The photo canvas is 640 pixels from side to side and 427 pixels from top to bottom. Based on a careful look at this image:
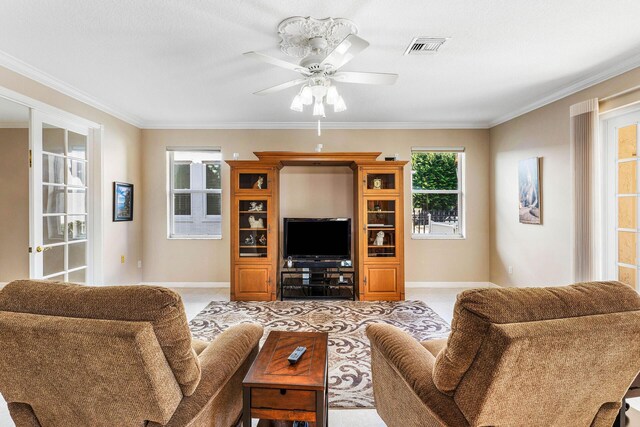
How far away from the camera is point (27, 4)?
2139 millimetres

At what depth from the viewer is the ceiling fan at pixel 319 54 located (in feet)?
7.48

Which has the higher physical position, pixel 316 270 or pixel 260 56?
pixel 260 56

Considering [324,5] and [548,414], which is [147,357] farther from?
[324,5]

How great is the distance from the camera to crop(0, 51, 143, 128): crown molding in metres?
2.91

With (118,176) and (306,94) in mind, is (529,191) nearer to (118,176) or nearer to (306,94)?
(306,94)

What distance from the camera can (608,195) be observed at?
3336 mm

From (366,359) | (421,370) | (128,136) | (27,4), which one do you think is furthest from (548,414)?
(128,136)

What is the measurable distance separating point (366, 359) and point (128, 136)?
4.62 meters

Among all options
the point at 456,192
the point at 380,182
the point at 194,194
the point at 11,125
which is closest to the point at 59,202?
the point at 11,125

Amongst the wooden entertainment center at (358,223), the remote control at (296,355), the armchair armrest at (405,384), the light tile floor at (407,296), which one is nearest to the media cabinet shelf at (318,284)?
the wooden entertainment center at (358,223)

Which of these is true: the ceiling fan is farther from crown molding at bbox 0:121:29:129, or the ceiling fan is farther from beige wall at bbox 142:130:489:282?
crown molding at bbox 0:121:29:129

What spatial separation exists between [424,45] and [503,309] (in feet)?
7.67

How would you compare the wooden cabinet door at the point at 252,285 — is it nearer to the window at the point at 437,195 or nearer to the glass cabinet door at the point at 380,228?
the glass cabinet door at the point at 380,228

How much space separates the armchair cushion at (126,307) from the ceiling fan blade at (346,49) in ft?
5.73
